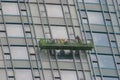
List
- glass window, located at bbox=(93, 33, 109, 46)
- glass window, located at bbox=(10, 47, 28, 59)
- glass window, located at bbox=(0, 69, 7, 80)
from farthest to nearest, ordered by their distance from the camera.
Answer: glass window, located at bbox=(93, 33, 109, 46)
glass window, located at bbox=(10, 47, 28, 59)
glass window, located at bbox=(0, 69, 7, 80)

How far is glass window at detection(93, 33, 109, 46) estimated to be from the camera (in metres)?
82.8

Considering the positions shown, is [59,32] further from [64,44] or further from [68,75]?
[68,75]

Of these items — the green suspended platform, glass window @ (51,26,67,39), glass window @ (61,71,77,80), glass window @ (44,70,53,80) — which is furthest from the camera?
glass window @ (51,26,67,39)

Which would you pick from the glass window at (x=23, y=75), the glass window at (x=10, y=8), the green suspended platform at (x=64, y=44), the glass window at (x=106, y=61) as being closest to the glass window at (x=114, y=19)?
the glass window at (x=106, y=61)

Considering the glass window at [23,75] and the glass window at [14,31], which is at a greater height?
the glass window at [14,31]

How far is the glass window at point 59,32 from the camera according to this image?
82.0 m

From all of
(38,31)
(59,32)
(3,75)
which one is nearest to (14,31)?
(38,31)

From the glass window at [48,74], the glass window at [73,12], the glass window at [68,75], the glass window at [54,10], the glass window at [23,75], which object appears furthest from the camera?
the glass window at [73,12]

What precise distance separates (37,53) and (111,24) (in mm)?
9751

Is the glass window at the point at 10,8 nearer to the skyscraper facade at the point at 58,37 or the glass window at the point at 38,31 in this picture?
the skyscraper facade at the point at 58,37

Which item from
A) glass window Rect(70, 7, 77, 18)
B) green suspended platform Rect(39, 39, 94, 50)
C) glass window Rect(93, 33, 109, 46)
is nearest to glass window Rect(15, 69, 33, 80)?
green suspended platform Rect(39, 39, 94, 50)

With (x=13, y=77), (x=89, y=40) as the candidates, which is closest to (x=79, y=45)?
(x=89, y=40)

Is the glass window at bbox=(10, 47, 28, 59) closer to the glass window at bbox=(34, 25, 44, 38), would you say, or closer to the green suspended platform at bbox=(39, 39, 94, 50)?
the green suspended platform at bbox=(39, 39, 94, 50)

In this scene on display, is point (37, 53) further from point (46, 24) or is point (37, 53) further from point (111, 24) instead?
point (111, 24)
